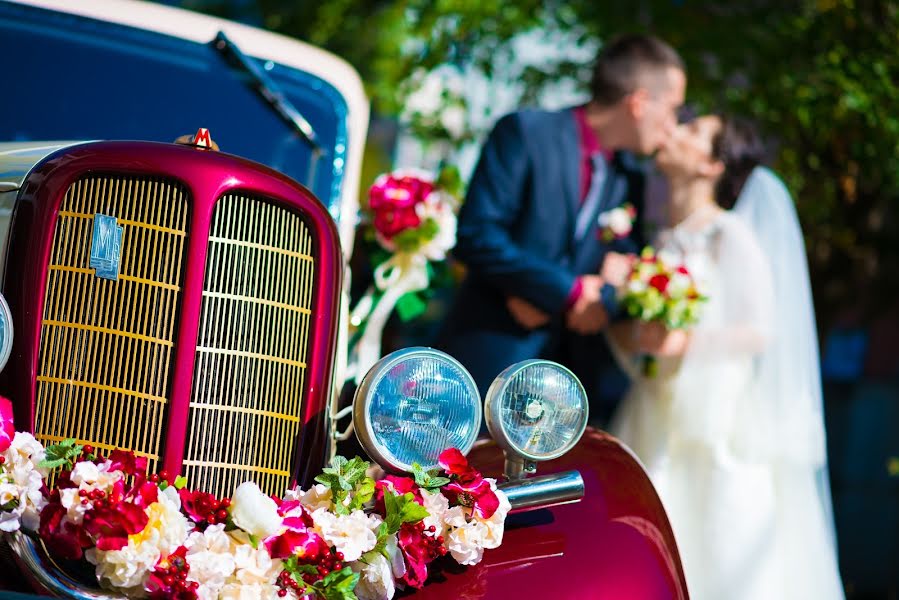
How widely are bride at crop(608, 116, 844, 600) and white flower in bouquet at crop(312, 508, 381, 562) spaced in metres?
2.48

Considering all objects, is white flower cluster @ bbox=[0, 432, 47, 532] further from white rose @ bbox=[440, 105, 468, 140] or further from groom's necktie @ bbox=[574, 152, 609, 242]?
white rose @ bbox=[440, 105, 468, 140]

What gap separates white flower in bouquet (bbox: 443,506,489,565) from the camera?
205 cm

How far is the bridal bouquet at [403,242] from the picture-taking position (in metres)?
3.70

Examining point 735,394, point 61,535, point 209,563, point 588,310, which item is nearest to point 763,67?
point 735,394

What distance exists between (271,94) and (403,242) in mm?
679

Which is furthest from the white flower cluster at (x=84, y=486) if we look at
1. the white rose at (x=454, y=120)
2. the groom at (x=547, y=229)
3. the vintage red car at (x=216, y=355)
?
the white rose at (x=454, y=120)

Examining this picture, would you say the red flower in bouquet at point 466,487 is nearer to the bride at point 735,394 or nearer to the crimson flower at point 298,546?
the crimson flower at point 298,546

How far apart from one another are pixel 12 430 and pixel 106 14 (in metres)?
2.05

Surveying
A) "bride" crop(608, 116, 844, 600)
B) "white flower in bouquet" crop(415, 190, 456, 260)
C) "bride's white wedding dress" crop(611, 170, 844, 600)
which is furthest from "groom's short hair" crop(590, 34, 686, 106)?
"white flower in bouquet" crop(415, 190, 456, 260)

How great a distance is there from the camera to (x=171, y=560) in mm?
1842

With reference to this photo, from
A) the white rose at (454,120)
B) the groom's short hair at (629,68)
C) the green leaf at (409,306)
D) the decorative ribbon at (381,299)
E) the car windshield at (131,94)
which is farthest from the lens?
the white rose at (454,120)

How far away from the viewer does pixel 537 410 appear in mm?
2252

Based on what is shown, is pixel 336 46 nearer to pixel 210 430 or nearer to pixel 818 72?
pixel 818 72

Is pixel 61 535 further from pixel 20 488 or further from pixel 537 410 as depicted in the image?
pixel 537 410
